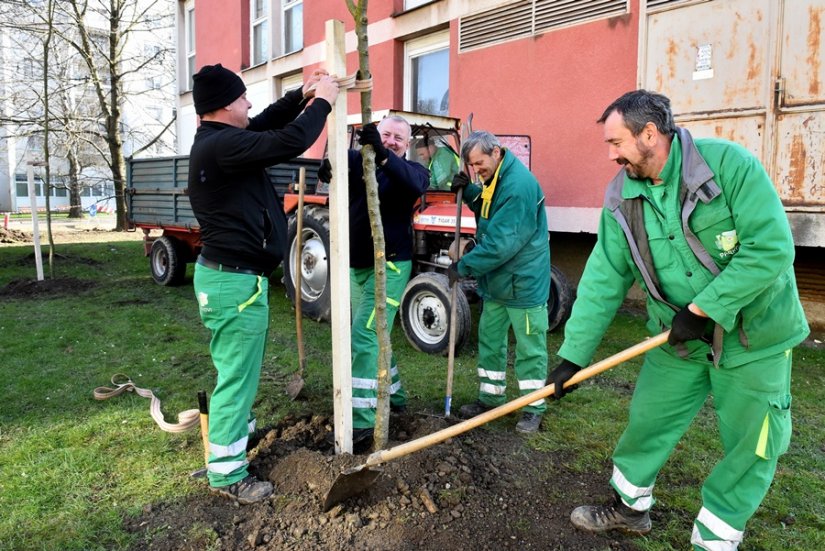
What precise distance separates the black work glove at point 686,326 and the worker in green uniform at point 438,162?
402 cm

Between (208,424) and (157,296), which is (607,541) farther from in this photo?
(157,296)

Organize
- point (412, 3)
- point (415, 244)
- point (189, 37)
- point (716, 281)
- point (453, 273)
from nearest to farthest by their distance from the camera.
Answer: point (716, 281) < point (453, 273) < point (415, 244) < point (412, 3) < point (189, 37)

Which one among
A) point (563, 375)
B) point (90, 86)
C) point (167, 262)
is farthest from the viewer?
point (90, 86)

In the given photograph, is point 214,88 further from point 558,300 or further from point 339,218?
point 558,300

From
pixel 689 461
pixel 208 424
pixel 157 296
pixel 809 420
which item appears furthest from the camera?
pixel 157 296

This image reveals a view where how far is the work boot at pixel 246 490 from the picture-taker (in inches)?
107

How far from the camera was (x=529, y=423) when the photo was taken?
144 inches

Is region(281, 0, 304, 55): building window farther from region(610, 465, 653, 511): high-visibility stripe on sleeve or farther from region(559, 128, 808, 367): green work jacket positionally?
region(610, 465, 653, 511): high-visibility stripe on sleeve

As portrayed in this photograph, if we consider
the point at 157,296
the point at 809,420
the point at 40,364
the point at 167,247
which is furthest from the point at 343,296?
the point at 167,247

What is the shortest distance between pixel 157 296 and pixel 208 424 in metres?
5.89

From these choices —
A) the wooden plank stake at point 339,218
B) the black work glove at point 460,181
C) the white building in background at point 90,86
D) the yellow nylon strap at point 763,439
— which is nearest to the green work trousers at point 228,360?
the wooden plank stake at point 339,218

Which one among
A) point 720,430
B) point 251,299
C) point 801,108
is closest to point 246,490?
point 251,299

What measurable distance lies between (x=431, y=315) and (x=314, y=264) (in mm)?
1768

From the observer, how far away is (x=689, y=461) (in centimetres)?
323
